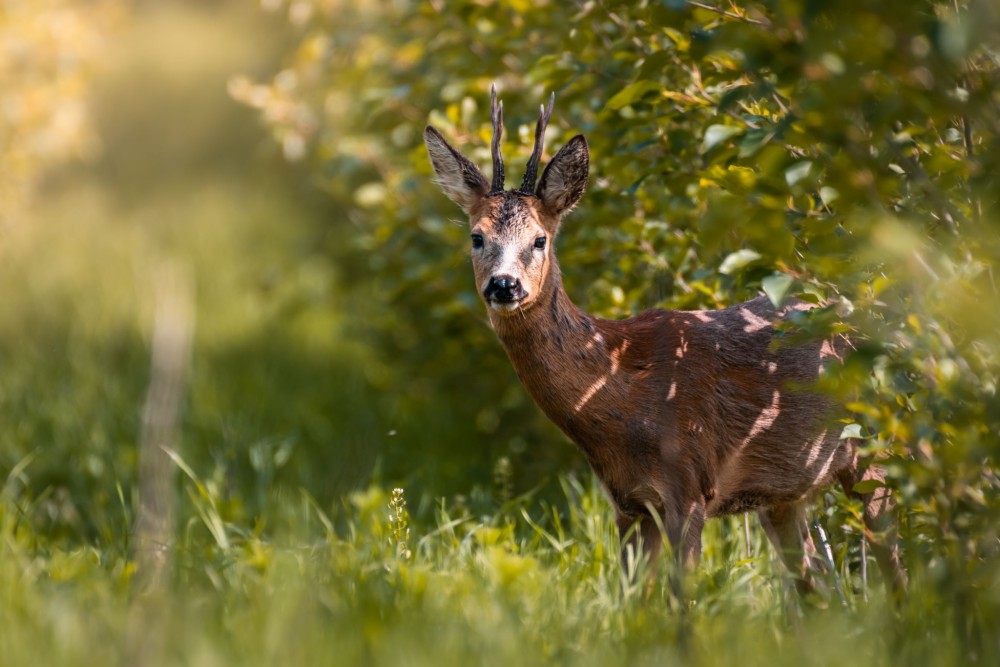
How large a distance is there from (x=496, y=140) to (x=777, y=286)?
1.59m

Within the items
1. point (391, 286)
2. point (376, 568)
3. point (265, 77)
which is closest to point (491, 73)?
point (391, 286)

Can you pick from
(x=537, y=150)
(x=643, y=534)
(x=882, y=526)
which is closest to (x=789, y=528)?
(x=643, y=534)

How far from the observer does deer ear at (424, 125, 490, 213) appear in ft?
15.6

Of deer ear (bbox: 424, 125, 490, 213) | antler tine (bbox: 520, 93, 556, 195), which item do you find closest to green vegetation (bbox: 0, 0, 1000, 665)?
antler tine (bbox: 520, 93, 556, 195)

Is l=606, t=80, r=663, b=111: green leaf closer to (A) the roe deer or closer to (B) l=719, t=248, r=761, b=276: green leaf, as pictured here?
(A) the roe deer

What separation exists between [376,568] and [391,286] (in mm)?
3425

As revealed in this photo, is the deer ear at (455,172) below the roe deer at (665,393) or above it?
above

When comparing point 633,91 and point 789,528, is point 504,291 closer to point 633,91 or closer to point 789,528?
point 633,91

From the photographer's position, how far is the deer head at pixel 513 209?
13.9 ft

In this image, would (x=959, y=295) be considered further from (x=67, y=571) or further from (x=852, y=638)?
(x=67, y=571)

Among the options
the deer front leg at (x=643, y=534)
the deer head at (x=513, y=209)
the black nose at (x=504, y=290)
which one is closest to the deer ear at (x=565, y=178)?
the deer head at (x=513, y=209)

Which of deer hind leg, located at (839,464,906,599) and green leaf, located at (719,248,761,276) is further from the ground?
green leaf, located at (719,248,761,276)

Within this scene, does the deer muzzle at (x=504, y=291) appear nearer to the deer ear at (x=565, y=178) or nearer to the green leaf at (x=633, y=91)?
the deer ear at (x=565, y=178)

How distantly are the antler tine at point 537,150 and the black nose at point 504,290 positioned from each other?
0.48 meters
